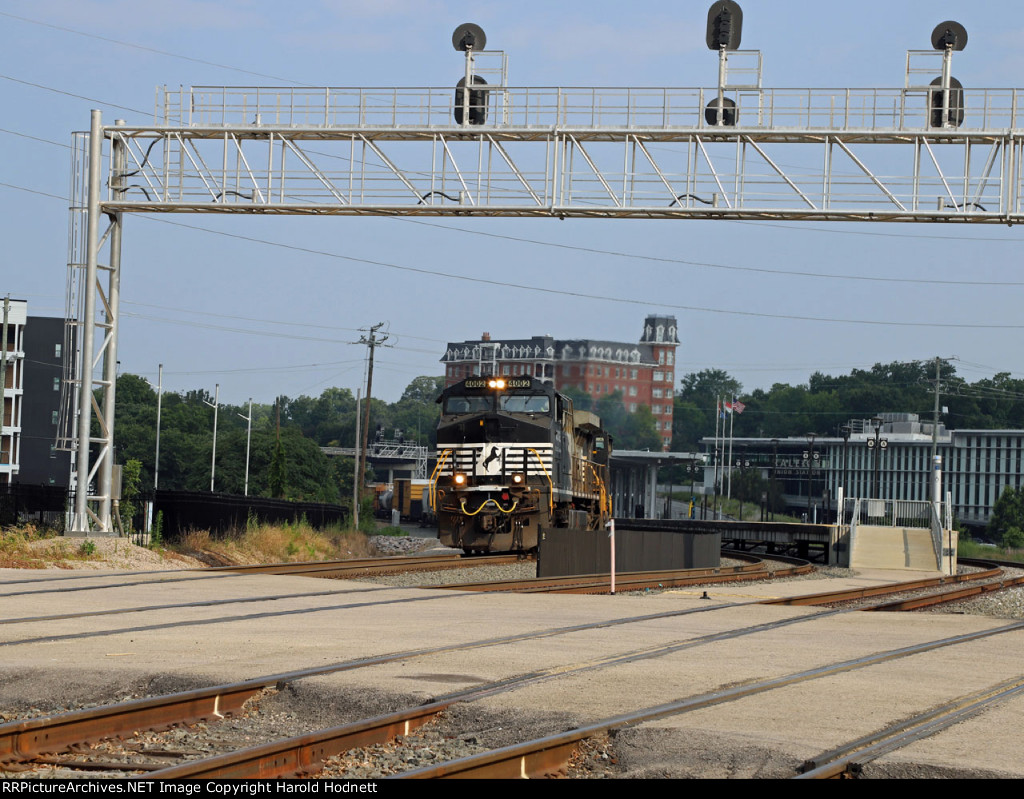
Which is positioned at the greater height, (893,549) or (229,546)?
(229,546)

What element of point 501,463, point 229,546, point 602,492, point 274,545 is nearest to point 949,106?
point 501,463

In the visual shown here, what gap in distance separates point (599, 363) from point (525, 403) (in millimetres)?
118272

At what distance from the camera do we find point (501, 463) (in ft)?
91.4

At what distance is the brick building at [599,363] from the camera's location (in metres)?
130

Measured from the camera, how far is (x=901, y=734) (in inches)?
325

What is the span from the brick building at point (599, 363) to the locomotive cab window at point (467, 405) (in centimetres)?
8615

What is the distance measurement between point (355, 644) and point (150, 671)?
9.54ft

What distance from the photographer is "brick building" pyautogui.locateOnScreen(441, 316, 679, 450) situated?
129875mm

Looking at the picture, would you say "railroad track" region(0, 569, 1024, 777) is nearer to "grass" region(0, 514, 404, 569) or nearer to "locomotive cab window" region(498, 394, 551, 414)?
"grass" region(0, 514, 404, 569)

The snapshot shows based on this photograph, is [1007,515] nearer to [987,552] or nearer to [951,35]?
[987,552]

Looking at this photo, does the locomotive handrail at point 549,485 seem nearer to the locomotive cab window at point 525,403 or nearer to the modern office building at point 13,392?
the locomotive cab window at point 525,403

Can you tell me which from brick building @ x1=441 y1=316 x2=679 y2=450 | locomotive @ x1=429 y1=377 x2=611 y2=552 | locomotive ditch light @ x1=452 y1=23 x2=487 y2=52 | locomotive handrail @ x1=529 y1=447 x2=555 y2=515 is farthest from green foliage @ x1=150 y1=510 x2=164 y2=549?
brick building @ x1=441 y1=316 x2=679 y2=450

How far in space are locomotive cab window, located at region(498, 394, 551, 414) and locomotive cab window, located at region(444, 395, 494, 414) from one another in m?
0.35
